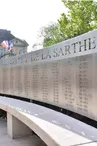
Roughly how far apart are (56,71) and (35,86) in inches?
46.8

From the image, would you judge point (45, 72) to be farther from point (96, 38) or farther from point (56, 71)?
point (96, 38)

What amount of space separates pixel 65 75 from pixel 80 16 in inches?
264

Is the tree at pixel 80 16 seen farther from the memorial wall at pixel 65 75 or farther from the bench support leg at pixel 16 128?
the bench support leg at pixel 16 128

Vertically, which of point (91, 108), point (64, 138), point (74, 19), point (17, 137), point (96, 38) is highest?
point (74, 19)

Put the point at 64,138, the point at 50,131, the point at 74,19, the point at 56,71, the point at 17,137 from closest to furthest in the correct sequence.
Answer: the point at 64,138 < the point at 50,131 < the point at 56,71 < the point at 17,137 < the point at 74,19

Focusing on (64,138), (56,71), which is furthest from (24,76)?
(64,138)

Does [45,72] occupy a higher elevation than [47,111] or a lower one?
higher

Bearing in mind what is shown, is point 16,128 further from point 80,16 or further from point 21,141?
point 80,16

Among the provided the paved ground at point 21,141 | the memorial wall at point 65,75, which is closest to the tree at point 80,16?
the memorial wall at point 65,75

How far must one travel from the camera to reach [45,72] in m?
4.99

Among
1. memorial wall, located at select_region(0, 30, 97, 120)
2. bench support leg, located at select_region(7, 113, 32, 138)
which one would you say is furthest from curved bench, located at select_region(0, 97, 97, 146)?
bench support leg, located at select_region(7, 113, 32, 138)

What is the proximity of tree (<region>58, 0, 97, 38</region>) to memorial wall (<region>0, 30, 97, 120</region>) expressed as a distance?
15.1ft

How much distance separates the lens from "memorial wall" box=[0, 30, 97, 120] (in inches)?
132

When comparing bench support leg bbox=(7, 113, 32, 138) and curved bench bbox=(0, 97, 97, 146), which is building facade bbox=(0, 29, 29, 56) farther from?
curved bench bbox=(0, 97, 97, 146)
